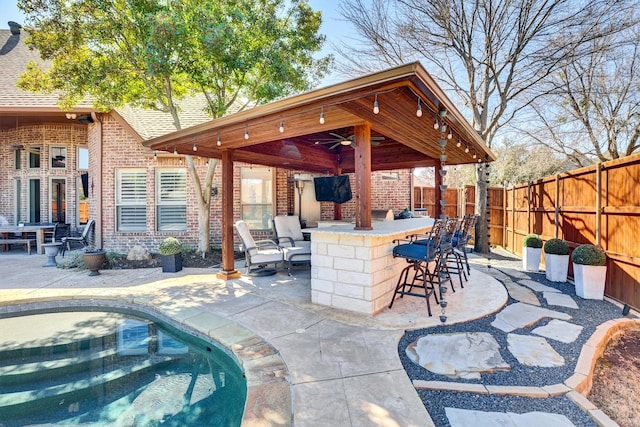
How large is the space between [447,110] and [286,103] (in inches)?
71.5

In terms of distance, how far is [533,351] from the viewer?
8.72 ft

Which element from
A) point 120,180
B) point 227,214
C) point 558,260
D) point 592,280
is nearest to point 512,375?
point 592,280

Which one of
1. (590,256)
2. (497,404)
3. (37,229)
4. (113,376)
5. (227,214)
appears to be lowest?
(113,376)

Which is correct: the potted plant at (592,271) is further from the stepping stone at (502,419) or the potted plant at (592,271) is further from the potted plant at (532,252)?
the stepping stone at (502,419)

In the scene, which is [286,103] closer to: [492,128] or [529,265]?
[529,265]

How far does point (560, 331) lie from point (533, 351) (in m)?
0.74

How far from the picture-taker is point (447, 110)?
3.31 meters

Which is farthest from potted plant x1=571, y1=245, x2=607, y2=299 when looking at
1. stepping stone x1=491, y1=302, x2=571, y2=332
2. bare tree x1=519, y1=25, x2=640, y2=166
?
bare tree x1=519, y1=25, x2=640, y2=166

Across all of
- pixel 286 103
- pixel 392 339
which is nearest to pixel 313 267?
pixel 392 339

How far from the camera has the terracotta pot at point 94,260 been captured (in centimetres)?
576

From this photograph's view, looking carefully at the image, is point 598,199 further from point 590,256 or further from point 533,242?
point 533,242

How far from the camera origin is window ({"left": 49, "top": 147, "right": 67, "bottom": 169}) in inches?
373

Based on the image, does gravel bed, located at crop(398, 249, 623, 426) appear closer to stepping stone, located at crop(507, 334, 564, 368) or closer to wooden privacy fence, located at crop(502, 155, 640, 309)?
stepping stone, located at crop(507, 334, 564, 368)

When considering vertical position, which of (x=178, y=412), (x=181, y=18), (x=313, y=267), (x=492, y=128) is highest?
(x=181, y=18)
